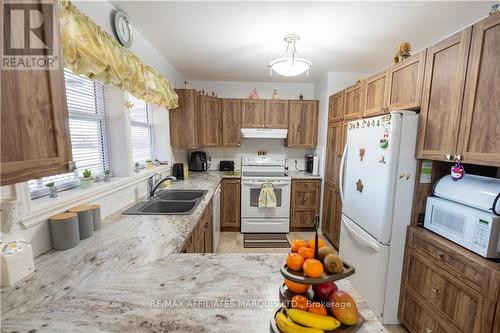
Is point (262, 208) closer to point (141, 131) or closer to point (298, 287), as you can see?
point (141, 131)

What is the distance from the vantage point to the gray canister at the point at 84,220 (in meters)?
1.23

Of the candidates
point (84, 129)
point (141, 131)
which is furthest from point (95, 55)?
point (141, 131)

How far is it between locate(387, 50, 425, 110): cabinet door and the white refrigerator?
0.16 meters

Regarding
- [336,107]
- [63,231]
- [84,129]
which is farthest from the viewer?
[336,107]

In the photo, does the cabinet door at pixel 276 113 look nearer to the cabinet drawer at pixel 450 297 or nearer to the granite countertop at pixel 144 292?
the cabinet drawer at pixel 450 297

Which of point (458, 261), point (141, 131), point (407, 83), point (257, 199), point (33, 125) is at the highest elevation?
point (407, 83)

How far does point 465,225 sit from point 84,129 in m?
2.66

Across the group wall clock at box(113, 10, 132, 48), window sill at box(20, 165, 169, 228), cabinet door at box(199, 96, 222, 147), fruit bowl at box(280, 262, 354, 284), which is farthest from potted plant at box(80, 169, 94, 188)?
cabinet door at box(199, 96, 222, 147)

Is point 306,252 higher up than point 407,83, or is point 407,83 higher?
point 407,83

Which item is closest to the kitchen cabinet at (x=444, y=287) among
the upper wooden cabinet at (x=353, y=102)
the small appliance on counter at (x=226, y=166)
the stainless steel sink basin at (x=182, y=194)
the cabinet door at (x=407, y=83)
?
the cabinet door at (x=407, y=83)

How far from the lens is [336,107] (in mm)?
2908

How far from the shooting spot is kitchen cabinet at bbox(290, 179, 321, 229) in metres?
3.36

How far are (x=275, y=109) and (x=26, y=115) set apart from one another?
3.23 m

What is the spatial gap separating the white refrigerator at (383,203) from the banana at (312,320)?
4.22ft
